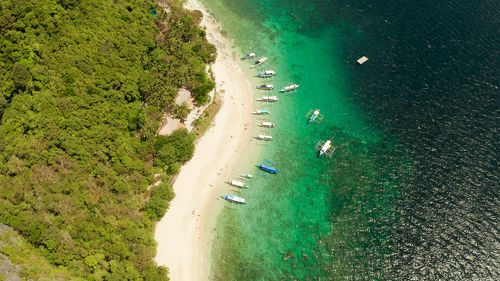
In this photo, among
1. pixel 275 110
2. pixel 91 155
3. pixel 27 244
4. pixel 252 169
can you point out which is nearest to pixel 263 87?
pixel 275 110

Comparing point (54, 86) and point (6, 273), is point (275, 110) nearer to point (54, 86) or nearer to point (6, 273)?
point (54, 86)

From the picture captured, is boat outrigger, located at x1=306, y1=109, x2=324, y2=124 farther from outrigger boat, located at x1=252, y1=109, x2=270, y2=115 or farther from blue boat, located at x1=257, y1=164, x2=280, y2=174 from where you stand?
blue boat, located at x1=257, y1=164, x2=280, y2=174

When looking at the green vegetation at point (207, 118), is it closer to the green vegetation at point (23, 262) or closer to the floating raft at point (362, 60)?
the green vegetation at point (23, 262)

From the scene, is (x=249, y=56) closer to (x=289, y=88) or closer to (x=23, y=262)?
(x=289, y=88)

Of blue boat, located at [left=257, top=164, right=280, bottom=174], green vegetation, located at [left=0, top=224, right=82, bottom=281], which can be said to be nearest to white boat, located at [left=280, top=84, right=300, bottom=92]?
blue boat, located at [left=257, top=164, right=280, bottom=174]

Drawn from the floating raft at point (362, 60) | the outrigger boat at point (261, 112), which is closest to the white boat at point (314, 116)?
the outrigger boat at point (261, 112)

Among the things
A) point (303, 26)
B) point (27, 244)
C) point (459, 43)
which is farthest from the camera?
point (303, 26)
